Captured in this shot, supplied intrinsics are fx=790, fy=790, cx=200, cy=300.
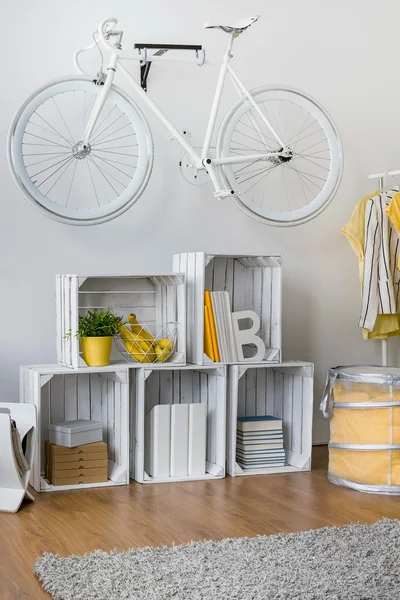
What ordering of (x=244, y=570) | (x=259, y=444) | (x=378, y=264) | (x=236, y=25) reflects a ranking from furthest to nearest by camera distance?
(x=378, y=264), (x=259, y=444), (x=236, y=25), (x=244, y=570)

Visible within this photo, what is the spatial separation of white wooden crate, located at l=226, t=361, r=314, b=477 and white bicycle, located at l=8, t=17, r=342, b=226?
2.36 feet

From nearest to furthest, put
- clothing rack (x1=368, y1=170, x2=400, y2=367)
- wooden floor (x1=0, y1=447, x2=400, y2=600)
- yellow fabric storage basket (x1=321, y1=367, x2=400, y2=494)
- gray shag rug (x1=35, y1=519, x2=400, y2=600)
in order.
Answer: gray shag rug (x1=35, y1=519, x2=400, y2=600), wooden floor (x1=0, y1=447, x2=400, y2=600), yellow fabric storage basket (x1=321, y1=367, x2=400, y2=494), clothing rack (x1=368, y1=170, x2=400, y2=367)

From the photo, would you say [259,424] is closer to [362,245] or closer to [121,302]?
[121,302]

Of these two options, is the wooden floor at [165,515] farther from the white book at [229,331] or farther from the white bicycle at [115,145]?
the white bicycle at [115,145]

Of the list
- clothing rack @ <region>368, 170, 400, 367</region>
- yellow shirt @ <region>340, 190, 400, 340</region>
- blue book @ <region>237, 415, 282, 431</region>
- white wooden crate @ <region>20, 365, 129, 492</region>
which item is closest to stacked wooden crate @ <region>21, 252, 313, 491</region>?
white wooden crate @ <region>20, 365, 129, 492</region>

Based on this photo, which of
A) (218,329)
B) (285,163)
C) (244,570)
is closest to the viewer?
(244,570)

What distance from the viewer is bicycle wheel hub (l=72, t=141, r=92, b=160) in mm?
3273

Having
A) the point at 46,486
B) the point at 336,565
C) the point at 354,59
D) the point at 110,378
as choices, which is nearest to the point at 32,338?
the point at 110,378

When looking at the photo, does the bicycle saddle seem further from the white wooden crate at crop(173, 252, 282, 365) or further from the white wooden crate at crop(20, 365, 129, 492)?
the white wooden crate at crop(20, 365, 129, 492)

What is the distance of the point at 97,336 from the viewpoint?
3291 mm

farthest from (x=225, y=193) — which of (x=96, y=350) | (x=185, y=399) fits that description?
(x=185, y=399)

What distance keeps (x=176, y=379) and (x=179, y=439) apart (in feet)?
1.45

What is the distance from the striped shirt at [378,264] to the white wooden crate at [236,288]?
492 mm

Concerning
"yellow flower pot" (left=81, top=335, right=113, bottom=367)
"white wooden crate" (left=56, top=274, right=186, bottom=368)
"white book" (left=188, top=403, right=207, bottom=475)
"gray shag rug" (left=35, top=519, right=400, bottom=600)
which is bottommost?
"gray shag rug" (left=35, top=519, right=400, bottom=600)
